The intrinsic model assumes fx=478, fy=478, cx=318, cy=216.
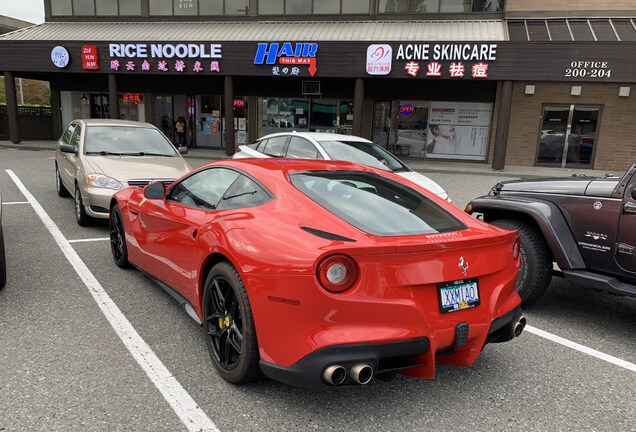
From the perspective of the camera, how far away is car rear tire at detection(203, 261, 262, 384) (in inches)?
108

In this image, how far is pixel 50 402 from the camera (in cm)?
276

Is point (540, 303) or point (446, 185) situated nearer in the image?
point (540, 303)

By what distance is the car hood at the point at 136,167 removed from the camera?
6910mm

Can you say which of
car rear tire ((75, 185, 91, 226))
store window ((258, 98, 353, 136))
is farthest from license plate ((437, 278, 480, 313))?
store window ((258, 98, 353, 136))

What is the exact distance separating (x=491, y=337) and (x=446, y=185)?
35.8 feet

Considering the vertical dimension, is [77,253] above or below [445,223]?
below

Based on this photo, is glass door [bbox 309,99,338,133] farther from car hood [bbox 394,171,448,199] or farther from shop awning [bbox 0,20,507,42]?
car hood [bbox 394,171,448,199]

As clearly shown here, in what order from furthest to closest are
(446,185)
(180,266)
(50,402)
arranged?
(446,185) < (180,266) < (50,402)

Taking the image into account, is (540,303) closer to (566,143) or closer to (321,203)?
(321,203)

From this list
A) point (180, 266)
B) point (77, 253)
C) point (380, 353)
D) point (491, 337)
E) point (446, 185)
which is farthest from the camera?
point (446, 185)

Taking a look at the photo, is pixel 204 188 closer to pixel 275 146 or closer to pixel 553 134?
pixel 275 146

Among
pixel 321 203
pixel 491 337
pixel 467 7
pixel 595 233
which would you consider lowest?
pixel 491 337

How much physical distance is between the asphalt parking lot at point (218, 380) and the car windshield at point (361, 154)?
4.02 metres

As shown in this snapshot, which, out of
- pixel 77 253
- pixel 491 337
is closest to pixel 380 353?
pixel 491 337
